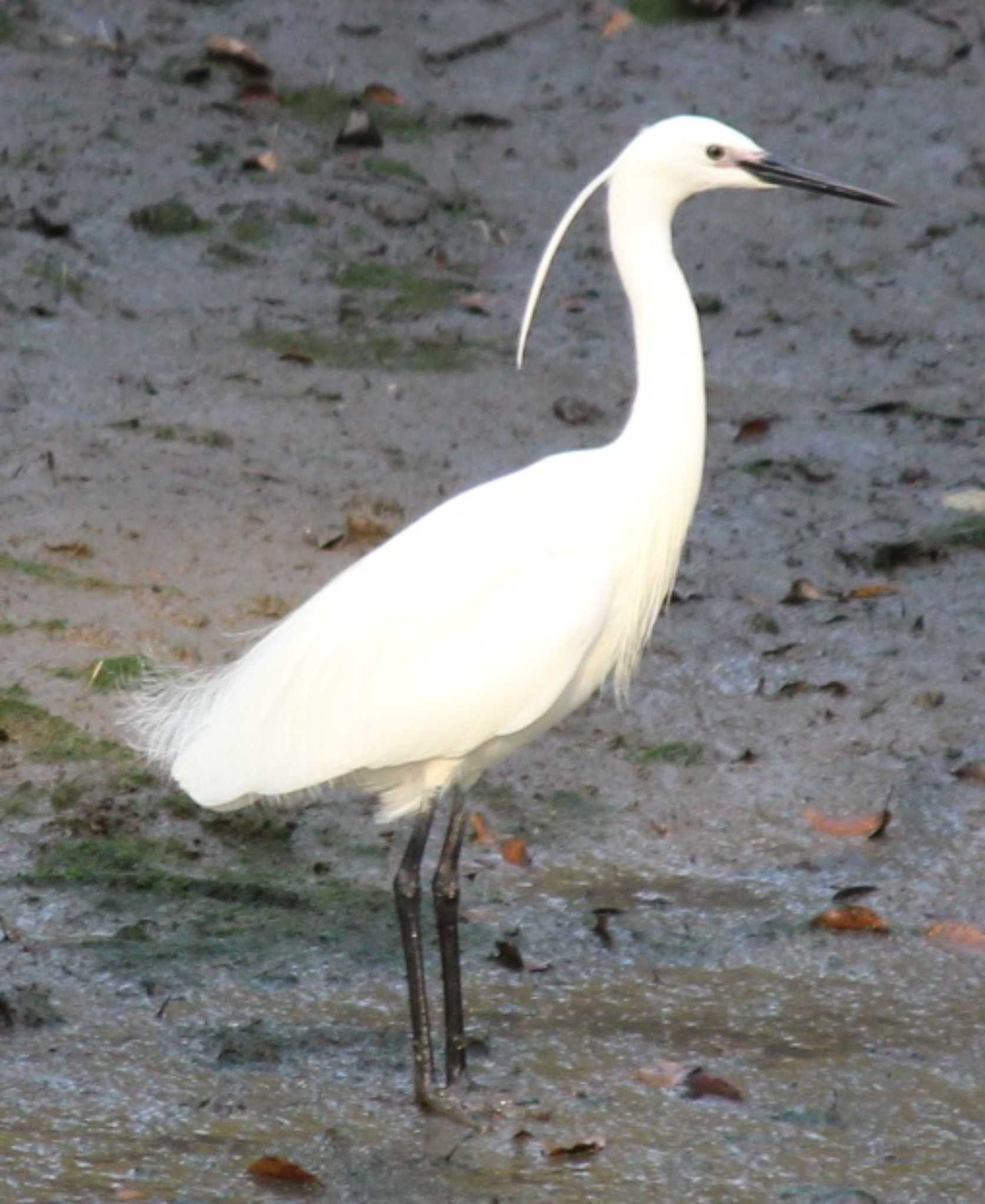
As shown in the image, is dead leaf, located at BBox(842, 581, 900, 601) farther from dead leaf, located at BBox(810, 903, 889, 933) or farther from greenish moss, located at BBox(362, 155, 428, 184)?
greenish moss, located at BBox(362, 155, 428, 184)

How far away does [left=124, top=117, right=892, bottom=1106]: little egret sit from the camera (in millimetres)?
4082

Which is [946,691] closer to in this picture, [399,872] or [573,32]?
[399,872]

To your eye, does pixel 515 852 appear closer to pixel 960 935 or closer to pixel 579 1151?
pixel 960 935

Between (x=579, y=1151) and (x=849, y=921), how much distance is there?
44.1 inches

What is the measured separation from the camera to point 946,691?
5602mm

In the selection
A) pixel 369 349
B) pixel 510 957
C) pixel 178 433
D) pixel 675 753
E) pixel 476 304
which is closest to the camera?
pixel 510 957

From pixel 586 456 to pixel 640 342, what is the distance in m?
0.25

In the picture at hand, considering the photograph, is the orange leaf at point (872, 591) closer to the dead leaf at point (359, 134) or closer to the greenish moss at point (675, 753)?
the greenish moss at point (675, 753)

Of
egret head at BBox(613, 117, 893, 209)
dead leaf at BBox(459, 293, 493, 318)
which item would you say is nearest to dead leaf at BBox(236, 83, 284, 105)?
dead leaf at BBox(459, 293, 493, 318)

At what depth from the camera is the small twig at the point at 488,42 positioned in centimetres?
924

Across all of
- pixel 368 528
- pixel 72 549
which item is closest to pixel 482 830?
pixel 368 528

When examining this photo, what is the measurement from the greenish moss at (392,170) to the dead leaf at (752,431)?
2.04 m

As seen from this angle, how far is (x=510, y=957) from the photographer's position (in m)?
4.48

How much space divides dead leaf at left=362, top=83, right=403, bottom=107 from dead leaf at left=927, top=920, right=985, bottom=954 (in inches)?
202
